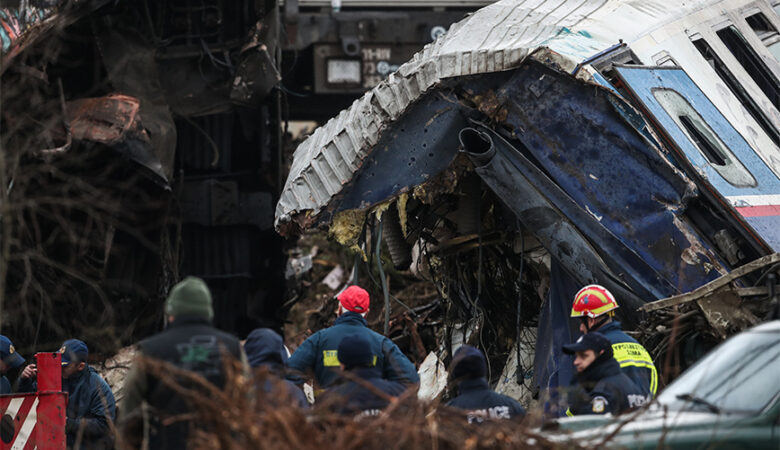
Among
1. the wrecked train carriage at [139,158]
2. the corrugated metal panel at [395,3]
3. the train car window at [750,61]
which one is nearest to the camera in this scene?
the train car window at [750,61]

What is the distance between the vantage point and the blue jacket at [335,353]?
7.96 metres

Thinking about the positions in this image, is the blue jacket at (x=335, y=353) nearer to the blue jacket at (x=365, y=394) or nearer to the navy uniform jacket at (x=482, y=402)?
the blue jacket at (x=365, y=394)

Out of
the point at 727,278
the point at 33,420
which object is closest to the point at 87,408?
the point at 33,420

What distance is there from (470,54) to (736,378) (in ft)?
13.8

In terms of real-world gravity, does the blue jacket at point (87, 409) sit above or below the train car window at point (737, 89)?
below

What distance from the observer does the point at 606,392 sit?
260 inches

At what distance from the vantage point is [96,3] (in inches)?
484

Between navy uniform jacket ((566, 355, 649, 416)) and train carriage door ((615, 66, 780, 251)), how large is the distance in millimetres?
2101

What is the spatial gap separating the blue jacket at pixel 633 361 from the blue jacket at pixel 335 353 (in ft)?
4.34

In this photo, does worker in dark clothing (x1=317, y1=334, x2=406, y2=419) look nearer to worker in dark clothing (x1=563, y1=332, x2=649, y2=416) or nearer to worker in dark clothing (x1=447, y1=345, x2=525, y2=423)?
worker in dark clothing (x1=447, y1=345, x2=525, y2=423)

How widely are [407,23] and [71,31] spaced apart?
5467 mm

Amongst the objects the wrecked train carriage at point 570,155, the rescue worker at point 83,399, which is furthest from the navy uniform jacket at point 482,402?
the rescue worker at point 83,399

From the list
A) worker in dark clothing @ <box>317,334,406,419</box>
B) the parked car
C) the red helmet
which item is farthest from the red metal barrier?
the parked car

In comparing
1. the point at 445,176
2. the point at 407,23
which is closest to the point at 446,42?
the point at 445,176
